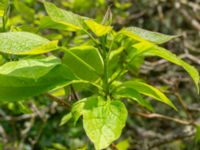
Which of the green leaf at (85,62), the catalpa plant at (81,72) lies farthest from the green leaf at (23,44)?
the green leaf at (85,62)

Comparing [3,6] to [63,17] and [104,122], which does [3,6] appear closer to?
[63,17]

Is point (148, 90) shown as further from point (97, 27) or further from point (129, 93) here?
point (97, 27)

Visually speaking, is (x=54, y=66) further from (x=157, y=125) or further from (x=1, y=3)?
(x=157, y=125)

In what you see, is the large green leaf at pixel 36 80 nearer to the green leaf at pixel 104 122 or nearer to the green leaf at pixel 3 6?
the green leaf at pixel 104 122

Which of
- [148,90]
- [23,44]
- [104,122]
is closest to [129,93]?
[148,90]

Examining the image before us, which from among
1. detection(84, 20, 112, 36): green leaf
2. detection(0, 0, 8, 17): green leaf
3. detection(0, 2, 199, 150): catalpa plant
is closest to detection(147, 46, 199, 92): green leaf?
detection(0, 2, 199, 150): catalpa plant

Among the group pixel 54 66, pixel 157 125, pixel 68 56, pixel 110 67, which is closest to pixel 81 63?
pixel 68 56

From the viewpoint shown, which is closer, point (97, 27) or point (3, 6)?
point (97, 27)

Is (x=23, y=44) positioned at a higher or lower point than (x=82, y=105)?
higher
